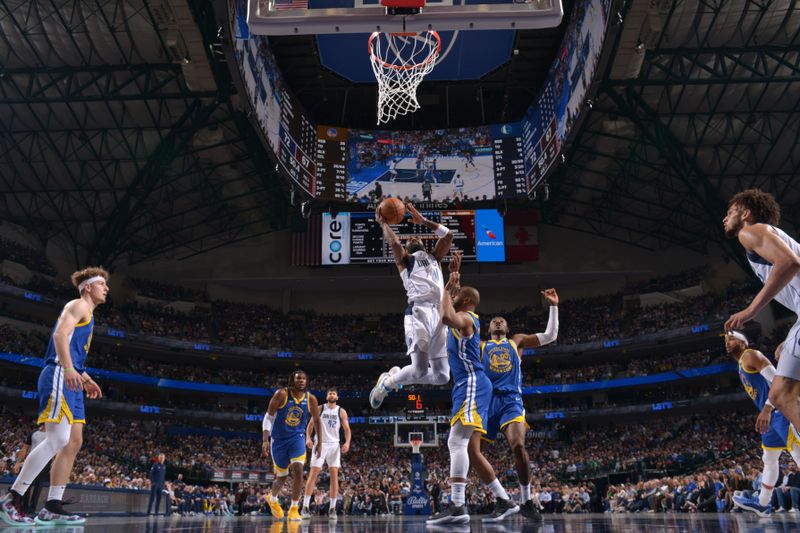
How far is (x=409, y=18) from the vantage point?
361 inches

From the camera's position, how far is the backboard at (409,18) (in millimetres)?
8914

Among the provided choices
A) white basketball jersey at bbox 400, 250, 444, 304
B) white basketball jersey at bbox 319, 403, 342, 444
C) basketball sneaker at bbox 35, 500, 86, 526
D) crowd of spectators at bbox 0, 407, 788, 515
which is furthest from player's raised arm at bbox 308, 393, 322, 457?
crowd of spectators at bbox 0, 407, 788, 515

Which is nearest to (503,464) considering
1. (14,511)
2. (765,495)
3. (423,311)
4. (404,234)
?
(404,234)

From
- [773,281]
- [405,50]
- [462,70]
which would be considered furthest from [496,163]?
[773,281]

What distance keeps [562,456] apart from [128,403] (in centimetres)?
2224

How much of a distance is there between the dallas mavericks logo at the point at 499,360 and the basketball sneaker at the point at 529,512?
1.52m

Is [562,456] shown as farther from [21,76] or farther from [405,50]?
[21,76]

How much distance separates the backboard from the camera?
8.91 m

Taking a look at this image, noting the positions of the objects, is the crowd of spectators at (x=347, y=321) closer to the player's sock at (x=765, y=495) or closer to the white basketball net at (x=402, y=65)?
the white basketball net at (x=402, y=65)

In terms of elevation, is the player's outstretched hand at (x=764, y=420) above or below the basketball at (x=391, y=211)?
below

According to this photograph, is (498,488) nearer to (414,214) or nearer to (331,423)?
(414,214)

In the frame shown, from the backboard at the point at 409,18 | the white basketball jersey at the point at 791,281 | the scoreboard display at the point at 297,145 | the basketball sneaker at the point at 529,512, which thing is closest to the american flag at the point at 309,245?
the scoreboard display at the point at 297,145

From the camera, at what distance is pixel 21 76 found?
24156mm

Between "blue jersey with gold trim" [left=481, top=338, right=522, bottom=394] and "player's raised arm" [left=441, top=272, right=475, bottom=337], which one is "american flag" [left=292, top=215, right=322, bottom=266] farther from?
"player's raised arm" [left=441, top=272, right=475, bottom=337]
